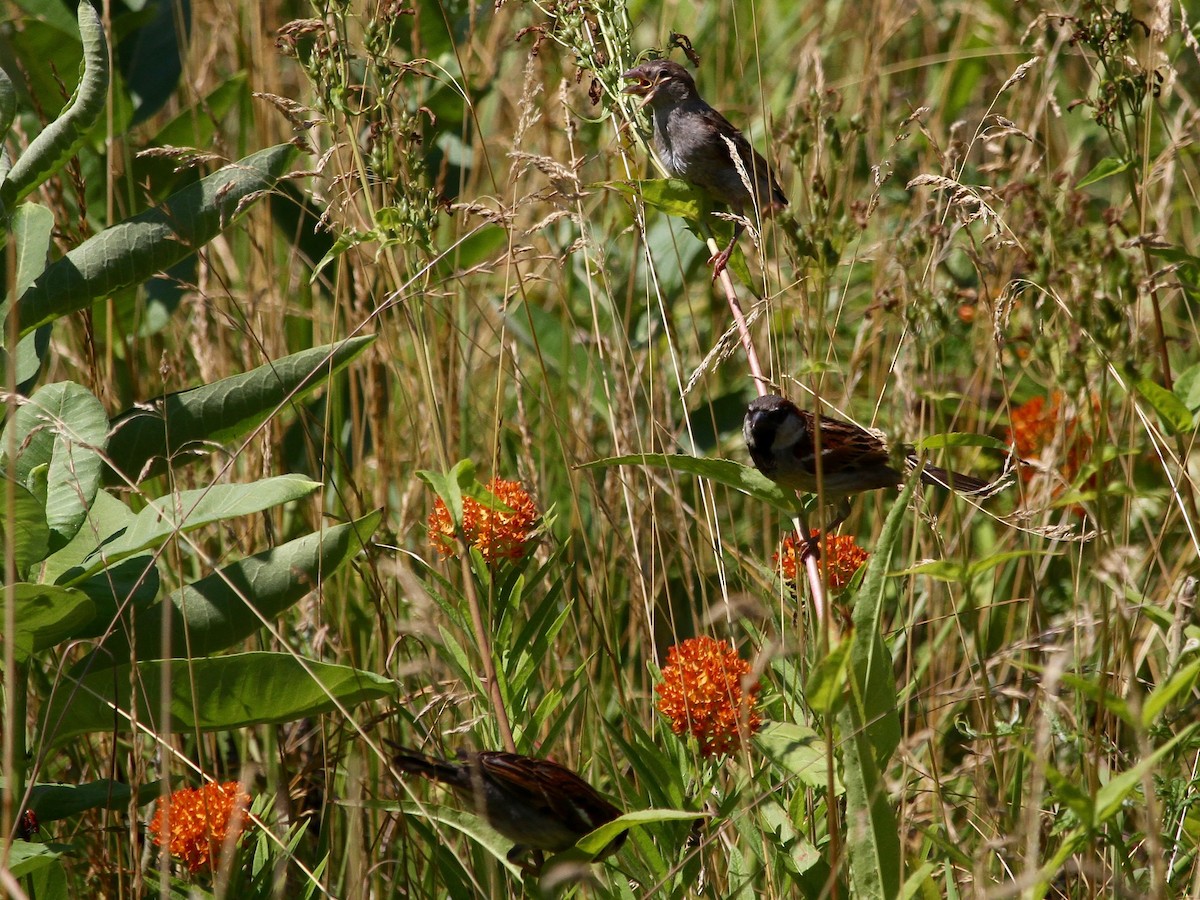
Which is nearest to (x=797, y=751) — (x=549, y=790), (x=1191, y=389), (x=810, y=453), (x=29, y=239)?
(x=549, y=790)

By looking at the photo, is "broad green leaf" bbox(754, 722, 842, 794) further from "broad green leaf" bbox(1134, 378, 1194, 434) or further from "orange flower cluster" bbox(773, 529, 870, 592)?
"broad green leaf" bbox(1134, 378, 1194, 434)

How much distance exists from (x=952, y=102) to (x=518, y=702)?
3701mm

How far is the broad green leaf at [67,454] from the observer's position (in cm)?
201

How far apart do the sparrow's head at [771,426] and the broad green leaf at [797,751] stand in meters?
0.50

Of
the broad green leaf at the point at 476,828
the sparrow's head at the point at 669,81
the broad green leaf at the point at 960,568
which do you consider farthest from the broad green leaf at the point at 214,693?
the sparrow's head at the point at 669,81

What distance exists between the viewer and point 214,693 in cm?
200

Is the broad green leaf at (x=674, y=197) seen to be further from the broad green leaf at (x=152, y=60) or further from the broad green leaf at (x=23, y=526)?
the broad green leaf at (x=152, y=60)

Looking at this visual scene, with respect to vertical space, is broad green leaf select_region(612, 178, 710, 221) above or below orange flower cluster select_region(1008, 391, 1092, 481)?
above

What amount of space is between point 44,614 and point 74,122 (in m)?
0.83

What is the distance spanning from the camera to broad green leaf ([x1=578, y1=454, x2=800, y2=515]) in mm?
1670

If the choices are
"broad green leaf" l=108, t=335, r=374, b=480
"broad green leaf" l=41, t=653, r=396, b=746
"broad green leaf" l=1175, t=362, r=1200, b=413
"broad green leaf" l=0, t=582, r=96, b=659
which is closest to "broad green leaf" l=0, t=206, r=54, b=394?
"broad green leaf" l=108, t=335, r=374, b=480

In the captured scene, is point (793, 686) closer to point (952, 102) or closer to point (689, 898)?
point (689, 898)

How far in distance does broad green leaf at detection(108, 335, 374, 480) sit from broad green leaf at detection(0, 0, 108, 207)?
0.26 m

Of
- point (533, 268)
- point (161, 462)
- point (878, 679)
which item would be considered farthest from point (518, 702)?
point (533, 268)
